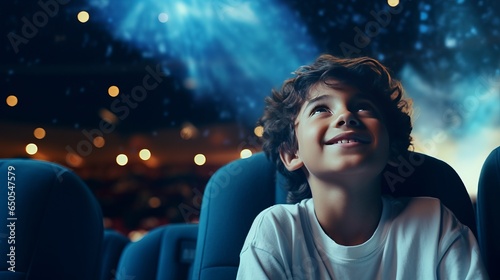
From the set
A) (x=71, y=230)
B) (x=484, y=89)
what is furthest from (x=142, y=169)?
(x=484, y=89)

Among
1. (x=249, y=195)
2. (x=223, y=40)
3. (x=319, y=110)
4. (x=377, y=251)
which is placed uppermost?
(x=223, y=40)

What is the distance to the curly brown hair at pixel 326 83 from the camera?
1131mm

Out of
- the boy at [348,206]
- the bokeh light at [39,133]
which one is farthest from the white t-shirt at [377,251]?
the bokeh light at [39,133]

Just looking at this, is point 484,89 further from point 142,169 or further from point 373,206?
point 142,169

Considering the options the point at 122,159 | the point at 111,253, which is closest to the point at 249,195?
the point at 111,253

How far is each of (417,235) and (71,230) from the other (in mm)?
642

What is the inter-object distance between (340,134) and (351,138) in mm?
19

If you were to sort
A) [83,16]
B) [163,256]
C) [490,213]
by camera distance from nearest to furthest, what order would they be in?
[490,213] < [163,256] < [83,16]

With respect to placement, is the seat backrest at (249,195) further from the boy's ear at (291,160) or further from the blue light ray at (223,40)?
the blue light ray at (223,40)

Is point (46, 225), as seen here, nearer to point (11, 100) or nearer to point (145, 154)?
point (11, 100)

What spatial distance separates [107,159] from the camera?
213 centimetres

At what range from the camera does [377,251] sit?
1047mm

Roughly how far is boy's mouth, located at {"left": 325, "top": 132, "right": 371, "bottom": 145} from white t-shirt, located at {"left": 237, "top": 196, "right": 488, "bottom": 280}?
5.8 inches

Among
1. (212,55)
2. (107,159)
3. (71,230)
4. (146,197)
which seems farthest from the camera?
(146,197)
